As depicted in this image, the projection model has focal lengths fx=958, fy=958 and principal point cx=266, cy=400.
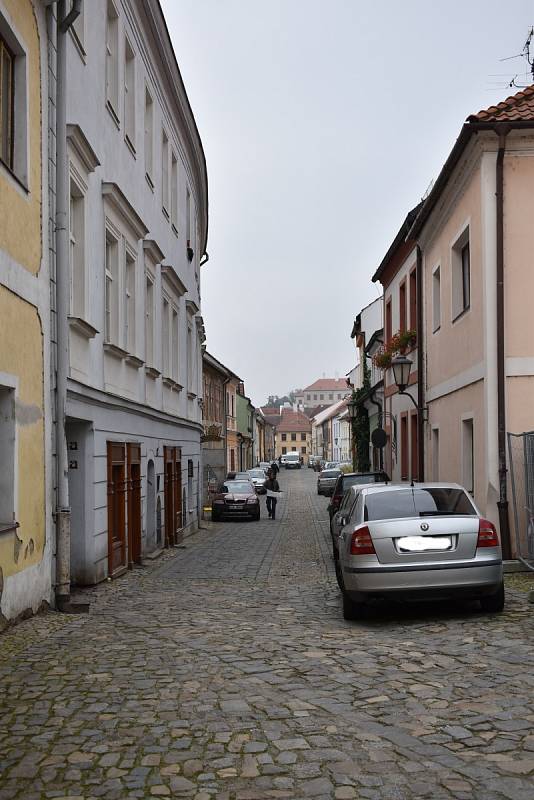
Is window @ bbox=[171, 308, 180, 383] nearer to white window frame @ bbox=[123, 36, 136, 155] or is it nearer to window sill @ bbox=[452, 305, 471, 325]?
white window frame @ bbox=[123, 36, 136, 155]

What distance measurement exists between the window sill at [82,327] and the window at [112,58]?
3.96 m

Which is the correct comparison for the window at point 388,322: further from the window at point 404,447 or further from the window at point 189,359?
the window at point 189,359

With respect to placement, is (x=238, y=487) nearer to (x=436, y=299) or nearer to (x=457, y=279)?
(x=436, y=299)

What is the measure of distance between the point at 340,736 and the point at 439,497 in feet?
17.1

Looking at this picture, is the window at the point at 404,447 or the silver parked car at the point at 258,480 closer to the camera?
the window at the point at 404,447

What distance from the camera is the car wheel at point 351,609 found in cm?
994

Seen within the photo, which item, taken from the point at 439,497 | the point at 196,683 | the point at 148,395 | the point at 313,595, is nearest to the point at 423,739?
the point at 196,683

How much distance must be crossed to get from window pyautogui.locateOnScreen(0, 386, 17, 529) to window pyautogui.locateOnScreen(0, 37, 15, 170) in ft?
7.65

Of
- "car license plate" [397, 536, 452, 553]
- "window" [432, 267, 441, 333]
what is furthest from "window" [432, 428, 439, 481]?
"car license plate" [397, 536, 452, 553]

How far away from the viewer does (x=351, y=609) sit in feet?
32.7

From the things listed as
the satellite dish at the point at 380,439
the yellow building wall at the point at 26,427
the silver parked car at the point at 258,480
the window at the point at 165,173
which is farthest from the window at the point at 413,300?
the silver parked car at the point at 258,480

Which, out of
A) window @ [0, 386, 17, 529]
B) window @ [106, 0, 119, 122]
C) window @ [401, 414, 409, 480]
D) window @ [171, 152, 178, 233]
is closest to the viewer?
window @ [0, 386, 17, 529]

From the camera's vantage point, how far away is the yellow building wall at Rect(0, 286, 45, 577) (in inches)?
359

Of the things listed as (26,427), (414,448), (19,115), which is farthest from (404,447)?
(19,115)
